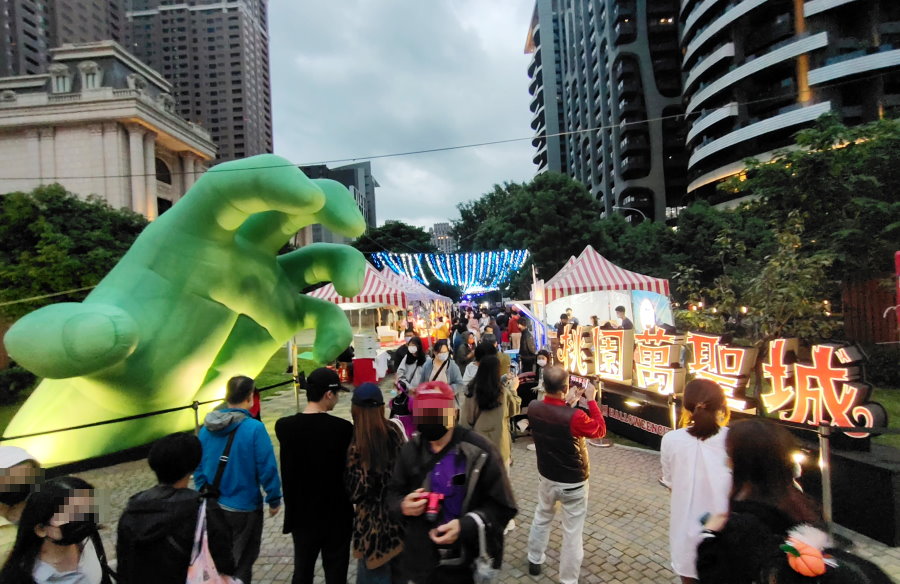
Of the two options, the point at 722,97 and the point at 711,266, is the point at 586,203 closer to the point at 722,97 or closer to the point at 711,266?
the point at 711,266

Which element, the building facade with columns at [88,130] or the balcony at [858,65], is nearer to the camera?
the balcony at [858,65]

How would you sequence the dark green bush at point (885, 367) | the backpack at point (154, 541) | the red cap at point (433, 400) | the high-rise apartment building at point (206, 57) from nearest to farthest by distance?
the backpack at point (154, 541), the red cap at point (433, 400), the dark green bush at point (885, 367), the high-rise apartment building at point (206, 57)

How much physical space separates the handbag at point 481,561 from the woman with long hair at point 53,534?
135 centimetres

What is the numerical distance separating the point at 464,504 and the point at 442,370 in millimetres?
3520

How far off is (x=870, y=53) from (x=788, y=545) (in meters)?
39.4

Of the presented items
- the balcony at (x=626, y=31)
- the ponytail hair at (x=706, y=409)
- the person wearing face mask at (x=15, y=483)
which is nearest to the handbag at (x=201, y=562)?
the person wearing face mask at (x=15, y=483)

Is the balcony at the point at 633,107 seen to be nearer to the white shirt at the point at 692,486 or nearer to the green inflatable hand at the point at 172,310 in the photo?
the green inflatable hand at the point at 172,310

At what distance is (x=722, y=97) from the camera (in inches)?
1463

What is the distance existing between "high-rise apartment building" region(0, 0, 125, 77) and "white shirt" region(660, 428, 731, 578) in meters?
69.1

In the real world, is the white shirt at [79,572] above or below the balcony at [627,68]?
below

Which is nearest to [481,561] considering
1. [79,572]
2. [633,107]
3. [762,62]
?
[79,572]

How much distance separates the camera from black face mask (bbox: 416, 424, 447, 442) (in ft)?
6.77

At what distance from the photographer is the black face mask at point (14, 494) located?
6.27ft

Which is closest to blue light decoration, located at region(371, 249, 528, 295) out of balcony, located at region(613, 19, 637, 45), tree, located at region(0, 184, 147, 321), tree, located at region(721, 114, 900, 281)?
tree, located at region(0, 184, 147, 321)
